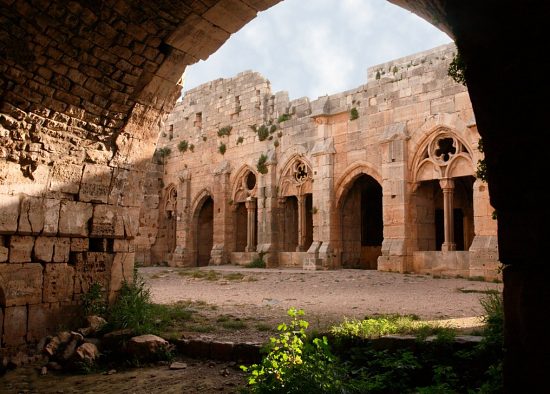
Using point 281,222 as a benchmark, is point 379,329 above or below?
below

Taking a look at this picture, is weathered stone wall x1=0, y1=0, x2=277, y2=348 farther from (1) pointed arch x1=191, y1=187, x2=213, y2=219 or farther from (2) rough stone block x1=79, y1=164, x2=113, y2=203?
(1) pointed arch x1=191, y1=187, x2=213, y2=219

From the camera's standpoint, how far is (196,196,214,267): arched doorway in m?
21.2

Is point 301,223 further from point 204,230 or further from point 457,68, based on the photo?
point 457,68

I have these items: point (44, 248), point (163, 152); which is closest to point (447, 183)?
point (44, 248)

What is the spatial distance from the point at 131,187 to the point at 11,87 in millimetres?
2568

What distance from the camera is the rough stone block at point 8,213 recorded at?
6.37m

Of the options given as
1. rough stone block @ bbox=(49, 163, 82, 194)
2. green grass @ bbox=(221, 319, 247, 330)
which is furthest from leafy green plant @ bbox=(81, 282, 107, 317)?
green grass @ bbox=(221, 319, 247, 330)

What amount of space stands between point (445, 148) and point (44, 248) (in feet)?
36.0

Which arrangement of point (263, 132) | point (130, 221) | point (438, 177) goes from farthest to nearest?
point (263, 132) < point (438, 177) < point (130, 221)

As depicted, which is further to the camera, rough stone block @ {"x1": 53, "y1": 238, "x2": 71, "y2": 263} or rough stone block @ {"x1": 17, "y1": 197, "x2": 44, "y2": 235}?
rough stone block @ {"x1": 53, "y1": 238, "x2": 71, "y2": 263}

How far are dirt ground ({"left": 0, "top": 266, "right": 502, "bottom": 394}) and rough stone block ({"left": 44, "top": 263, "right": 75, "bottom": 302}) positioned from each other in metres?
1.15

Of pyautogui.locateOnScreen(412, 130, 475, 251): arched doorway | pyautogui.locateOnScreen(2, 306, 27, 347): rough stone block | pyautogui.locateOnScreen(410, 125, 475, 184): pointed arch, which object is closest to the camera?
pyautogui.locateOnScreen(2, 306, 27, 347): rough stone block

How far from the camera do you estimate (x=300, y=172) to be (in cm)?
1720

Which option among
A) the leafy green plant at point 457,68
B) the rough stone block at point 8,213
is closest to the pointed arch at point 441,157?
the leafy green plant at point 457,68
